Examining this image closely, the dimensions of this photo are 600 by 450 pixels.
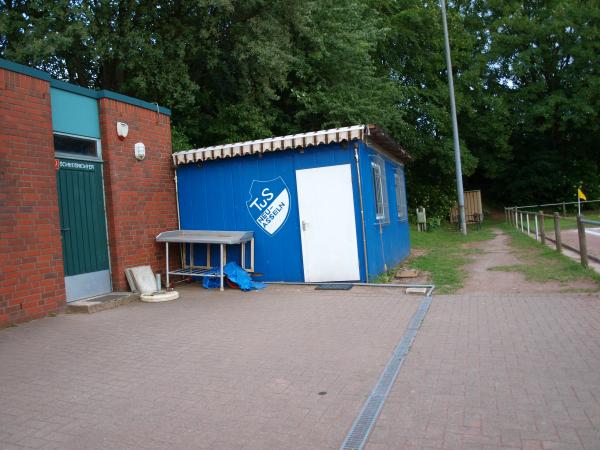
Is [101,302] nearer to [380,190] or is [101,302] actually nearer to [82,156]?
[82,156]

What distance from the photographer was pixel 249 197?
964 centimetres

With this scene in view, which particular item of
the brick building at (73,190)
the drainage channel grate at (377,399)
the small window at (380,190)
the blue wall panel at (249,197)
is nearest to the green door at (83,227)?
the brick building at (73,190)

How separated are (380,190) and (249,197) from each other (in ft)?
9.42

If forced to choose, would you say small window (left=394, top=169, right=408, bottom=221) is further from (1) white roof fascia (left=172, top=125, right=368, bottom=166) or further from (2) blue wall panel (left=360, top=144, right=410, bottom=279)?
(1) white roof fascia (left=172, top=125, right=368, bottom=166)

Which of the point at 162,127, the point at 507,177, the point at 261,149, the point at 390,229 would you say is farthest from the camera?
the point at 507,177

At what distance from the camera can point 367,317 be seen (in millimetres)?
6434

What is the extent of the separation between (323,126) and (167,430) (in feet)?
47.8

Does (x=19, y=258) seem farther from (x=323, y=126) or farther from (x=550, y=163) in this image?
(x=550, y=163)

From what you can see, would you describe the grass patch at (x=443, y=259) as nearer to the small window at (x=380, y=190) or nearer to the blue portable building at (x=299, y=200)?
the blue portable building at (x=299, y=200)

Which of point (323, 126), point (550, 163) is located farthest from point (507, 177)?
point (323, 126)

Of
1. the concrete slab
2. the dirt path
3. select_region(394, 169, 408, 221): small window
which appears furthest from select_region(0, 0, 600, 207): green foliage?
the dirt path

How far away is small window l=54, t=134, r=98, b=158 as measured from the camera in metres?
7.70

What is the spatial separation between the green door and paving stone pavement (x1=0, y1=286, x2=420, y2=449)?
97 centimetres

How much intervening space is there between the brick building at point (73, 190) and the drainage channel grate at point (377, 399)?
5.15m
